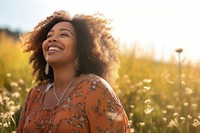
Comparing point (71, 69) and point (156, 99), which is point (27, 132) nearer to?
point (71, 69)

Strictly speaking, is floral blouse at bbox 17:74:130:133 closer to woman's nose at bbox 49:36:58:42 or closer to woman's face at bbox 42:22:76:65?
woman's face at bbox 42:22:76:65

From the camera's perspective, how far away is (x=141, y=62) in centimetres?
846

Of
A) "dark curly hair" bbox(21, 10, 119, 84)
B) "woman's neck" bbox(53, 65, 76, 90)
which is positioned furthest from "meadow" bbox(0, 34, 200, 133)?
"woman's neck" bbox(53, 65, 76, 90)

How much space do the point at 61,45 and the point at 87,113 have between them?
62 cm

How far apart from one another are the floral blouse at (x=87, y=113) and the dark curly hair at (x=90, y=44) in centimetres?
26

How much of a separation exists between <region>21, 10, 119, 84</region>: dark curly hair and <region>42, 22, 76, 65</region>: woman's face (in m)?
0.06

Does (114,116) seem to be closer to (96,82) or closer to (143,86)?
(96,82)

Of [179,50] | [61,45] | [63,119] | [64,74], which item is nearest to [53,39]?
[61,45]

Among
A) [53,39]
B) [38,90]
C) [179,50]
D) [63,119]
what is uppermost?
[53,39]

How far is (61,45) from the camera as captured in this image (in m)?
3.39

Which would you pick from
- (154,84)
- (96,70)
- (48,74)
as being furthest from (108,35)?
(154,84)

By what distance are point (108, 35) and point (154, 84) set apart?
3648 mm

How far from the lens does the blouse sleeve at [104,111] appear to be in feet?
9.90

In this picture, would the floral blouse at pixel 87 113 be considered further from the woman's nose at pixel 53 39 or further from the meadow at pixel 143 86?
the meadow at pixel 143 86
